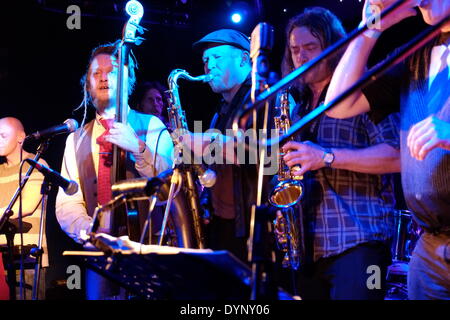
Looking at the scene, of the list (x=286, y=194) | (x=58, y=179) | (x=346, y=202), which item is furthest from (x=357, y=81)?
(x=58, y=179)

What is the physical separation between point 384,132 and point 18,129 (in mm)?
4320

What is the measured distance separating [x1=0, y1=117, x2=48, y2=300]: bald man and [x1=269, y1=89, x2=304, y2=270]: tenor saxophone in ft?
9.94

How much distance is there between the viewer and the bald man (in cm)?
487

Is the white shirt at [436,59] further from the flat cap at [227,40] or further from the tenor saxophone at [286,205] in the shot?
the flat cap at [227,40]

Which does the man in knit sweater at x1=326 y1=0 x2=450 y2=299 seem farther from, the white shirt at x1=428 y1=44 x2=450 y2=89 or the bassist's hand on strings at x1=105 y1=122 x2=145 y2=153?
the bassist's hand on strings at x1=105 y1=122 x2=145 y2=153

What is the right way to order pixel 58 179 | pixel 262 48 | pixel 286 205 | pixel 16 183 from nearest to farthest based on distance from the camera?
pixel 262 48 → pixel 286 205 → pixel 58 179 → pixel 16 183

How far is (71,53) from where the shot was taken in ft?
18.5

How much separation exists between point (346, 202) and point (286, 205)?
1.13ft

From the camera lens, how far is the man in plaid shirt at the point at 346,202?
2250 millimetres

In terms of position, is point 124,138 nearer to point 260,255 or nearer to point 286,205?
point 286,205

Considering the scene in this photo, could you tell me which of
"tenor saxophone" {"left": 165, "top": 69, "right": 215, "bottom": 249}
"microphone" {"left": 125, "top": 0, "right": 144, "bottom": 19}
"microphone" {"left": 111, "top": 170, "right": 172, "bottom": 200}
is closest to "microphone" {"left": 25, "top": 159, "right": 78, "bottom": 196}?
"tenor saxophone" {"left": 165, "top": 69, "right": 215, "bottom": 249}

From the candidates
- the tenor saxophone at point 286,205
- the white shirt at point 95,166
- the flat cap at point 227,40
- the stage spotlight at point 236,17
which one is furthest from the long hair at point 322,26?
the stage spotlight at point 236,17

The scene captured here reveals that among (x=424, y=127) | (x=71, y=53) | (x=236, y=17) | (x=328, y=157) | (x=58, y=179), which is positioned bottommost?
(x=58, y=179)

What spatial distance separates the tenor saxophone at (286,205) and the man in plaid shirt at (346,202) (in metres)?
0.09
